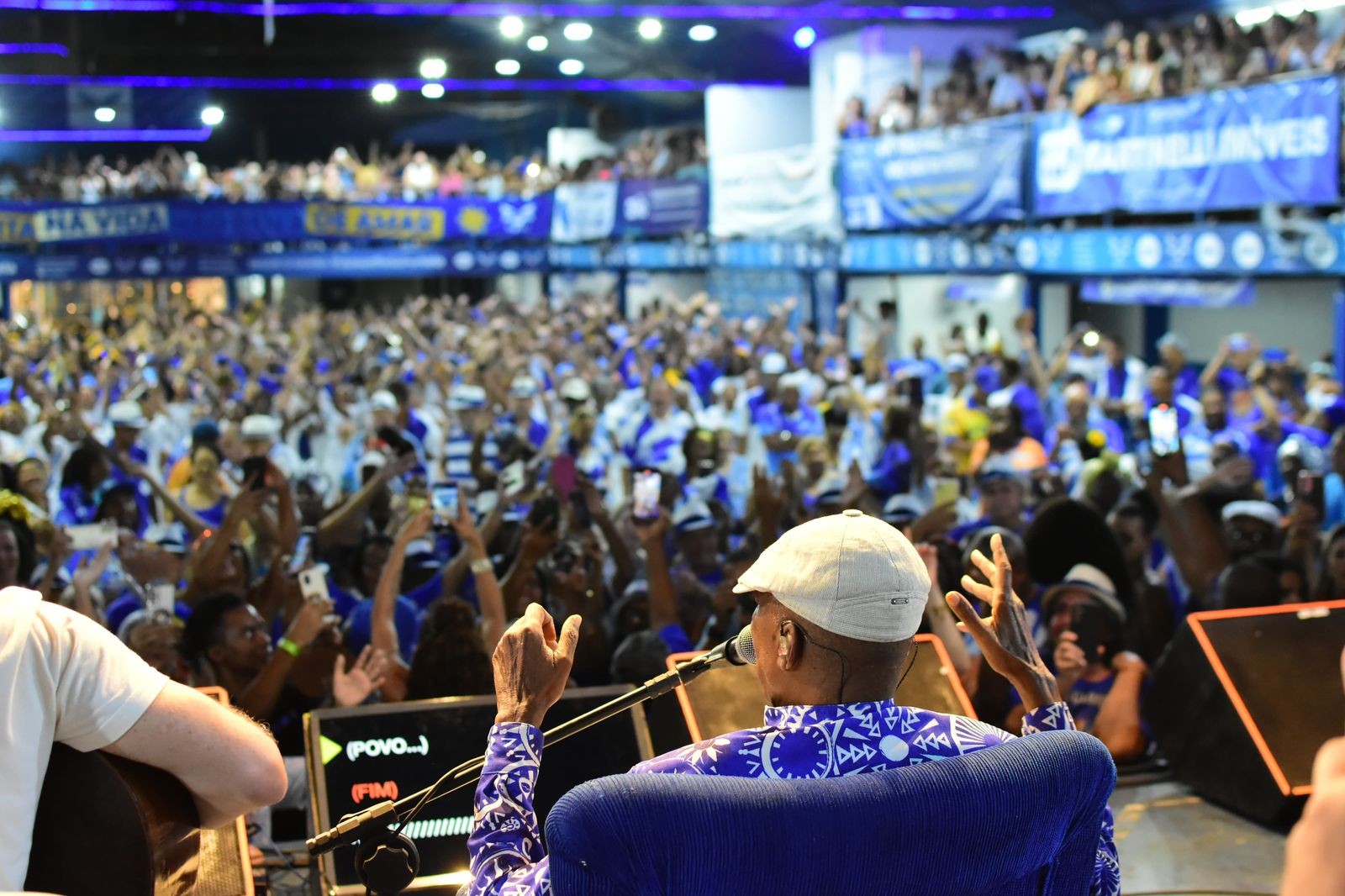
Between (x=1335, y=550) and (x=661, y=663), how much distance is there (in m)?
2.74

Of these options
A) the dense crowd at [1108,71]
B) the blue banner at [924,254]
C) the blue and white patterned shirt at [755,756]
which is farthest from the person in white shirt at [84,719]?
the blue banner at [924,254]

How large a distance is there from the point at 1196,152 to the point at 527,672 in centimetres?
1177

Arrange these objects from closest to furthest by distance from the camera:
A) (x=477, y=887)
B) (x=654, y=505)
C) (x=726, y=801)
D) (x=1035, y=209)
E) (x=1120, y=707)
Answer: (x=726, y=801) → (x=477, y=887) → (x=1120, y=707) → (x=654, y=505) → (x=1035, y=209)

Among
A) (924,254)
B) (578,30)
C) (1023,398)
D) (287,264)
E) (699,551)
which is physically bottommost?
(699,551)

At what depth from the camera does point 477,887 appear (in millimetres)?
1979

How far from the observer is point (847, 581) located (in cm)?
204

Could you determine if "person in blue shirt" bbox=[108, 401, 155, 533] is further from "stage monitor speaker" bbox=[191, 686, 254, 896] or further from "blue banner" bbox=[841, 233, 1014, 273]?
"blue banner" bbox=[841, 233, 1014, 273]

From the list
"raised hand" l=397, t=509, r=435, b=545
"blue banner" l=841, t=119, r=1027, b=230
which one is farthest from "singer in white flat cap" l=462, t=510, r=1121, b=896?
"blue banner" l=841, t=119, r=1027, b=230

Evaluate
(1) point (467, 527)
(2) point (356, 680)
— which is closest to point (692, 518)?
(1) point (467, 527)

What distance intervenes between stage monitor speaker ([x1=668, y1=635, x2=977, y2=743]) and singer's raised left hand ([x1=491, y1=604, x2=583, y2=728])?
5.33 feet

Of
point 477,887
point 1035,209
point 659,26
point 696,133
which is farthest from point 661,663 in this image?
point 696,133

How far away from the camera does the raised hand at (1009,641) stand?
8.02ft

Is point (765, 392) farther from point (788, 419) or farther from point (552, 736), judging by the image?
point (552, 736)

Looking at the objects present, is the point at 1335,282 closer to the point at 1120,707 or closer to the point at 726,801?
the point at 1120,707
